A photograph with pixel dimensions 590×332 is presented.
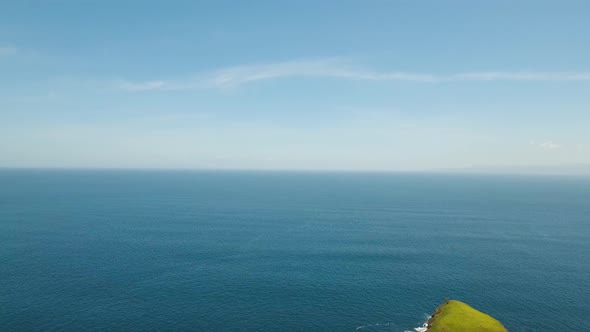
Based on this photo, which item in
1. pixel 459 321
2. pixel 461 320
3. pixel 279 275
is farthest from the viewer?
pixel 279 275

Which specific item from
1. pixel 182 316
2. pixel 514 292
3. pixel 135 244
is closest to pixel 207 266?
pixel 182 316

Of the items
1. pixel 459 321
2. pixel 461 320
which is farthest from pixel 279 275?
pixel 461 320

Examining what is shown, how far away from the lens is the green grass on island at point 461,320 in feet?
218

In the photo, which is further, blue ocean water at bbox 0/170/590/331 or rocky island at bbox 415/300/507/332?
blue ocean water at bbox 0/170/590/331

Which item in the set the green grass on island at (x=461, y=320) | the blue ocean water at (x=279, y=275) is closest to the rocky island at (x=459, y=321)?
the green grass on island at (x=461, y=320)

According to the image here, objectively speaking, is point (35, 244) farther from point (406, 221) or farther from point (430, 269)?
point (406, 221)

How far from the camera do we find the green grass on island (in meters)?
66.6

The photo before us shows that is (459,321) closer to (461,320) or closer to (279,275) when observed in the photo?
(461,320)

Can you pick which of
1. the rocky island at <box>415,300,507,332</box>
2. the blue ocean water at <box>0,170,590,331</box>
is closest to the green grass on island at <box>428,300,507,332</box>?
the rocky island at <box>415,300,507,332</box>

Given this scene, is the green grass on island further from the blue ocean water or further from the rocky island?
the blue ocean water

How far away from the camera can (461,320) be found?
68438 mm

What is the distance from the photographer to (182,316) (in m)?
74.8

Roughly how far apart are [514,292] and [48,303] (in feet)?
366

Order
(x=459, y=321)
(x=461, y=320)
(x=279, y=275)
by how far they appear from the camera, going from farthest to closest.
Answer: (x=279, y=275) < (x=461, y=320) < (x=459, y=321)
